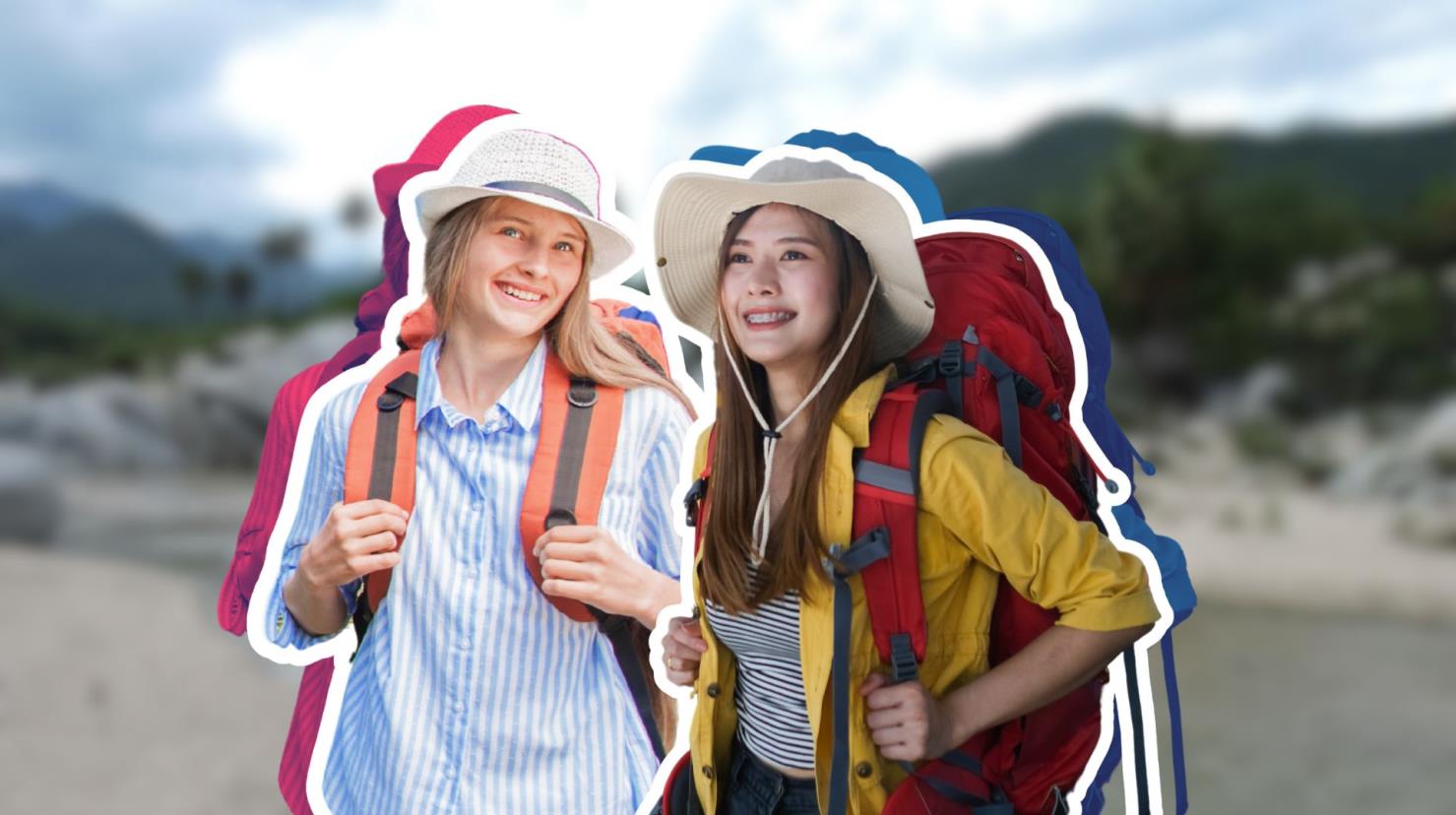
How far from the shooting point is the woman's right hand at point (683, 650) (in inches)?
76.0

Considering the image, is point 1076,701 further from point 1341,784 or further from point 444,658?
point 1341,784

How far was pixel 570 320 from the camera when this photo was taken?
216 cm

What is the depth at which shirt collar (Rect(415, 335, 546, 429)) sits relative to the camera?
2.13 metres

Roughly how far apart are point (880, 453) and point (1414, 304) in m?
17.7

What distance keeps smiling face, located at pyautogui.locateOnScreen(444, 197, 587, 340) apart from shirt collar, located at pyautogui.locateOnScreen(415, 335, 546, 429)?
0.06 meters

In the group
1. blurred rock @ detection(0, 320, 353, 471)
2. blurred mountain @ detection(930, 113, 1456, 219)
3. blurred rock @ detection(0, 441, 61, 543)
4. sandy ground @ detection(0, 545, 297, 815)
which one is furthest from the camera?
blurred mountain @ detection(930, 113, 1456, 219)

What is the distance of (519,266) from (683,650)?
2.27ft

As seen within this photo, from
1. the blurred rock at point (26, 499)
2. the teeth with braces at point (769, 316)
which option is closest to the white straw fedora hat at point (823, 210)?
the teeth with braces at point (769, 316)

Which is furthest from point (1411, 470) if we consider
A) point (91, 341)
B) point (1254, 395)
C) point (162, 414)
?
point (91, 341)

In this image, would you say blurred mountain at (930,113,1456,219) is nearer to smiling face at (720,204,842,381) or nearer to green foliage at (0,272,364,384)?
green foliage at (0,272,364,384)

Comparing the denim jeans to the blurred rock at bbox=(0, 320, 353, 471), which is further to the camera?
the blurred rock at bbox=(0, 320, 353, 471)

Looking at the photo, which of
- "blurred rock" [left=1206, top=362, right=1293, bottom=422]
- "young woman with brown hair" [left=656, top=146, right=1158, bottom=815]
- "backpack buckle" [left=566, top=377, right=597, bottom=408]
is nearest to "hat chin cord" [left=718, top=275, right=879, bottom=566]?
"young woman with brown hair" [left=656, top=146, right=1158, bottom=815]

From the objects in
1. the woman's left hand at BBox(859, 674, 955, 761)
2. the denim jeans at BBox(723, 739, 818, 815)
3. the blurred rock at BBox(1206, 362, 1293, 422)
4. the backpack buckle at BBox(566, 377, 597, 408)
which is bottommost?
the denim jeans at BBox(723, 739, 818, 815)

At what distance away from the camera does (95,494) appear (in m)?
15.5
